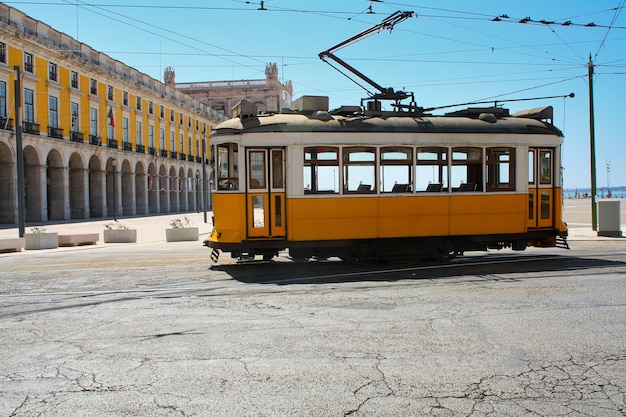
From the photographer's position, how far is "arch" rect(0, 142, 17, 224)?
39.2 metres

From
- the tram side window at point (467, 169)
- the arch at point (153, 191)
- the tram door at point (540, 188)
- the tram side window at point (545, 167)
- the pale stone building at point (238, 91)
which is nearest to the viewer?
the tram side window at point (467, 169)

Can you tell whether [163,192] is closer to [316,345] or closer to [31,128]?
[31,128]

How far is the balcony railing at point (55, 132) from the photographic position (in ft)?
146

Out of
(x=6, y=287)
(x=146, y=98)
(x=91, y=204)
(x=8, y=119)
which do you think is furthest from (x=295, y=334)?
(x=146, y=98)

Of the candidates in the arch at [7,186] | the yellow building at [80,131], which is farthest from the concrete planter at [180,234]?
the arch at [7,186]

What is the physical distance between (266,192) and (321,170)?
1278mm

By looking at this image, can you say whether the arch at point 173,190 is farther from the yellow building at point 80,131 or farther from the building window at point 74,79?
the building window at point 74,79

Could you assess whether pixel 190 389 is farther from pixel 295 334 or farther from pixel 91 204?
pixel 91 204

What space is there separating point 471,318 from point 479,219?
5.99 metres

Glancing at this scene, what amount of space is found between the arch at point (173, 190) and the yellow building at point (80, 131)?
0.16 meters

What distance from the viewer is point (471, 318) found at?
7309mm

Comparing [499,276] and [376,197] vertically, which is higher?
[376,197]

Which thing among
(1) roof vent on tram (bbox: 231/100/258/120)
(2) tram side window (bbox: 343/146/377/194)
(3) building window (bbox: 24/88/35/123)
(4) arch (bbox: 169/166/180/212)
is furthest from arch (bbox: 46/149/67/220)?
(2) tram side window (bbox: 343/146/377/194)

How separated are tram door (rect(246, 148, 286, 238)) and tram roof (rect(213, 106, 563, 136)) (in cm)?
57
